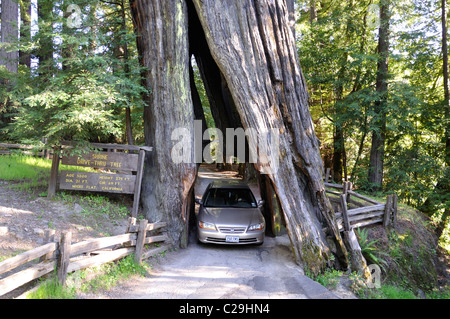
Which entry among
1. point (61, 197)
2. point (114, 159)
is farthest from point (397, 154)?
point (61, 197)

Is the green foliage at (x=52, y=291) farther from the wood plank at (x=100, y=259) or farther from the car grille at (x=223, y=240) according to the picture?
the car grille at (x=223, y=240)

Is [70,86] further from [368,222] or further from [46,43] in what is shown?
[368,222]

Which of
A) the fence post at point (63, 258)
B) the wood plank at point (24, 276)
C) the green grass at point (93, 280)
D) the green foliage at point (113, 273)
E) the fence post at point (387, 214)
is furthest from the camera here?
the fence post at point (387, 214)

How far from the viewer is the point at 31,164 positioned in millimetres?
11602

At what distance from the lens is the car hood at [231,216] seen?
812 centimetres

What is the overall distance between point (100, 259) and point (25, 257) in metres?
1.65

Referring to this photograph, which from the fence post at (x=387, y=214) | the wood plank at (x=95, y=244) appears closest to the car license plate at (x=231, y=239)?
the wood plank at (x=95, y=244)

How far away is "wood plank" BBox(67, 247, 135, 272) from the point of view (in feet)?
16.2

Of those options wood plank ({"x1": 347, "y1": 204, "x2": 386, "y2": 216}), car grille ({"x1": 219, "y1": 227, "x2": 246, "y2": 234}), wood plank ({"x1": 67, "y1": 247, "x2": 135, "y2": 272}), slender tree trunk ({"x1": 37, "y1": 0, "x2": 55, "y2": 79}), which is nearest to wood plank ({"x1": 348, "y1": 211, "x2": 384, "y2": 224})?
wood plank ({"x1": 347, "y1": 204, "x2": 386, "y2": 216})

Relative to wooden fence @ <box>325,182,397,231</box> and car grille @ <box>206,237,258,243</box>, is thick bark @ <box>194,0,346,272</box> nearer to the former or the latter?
car grille @ <box>206,237,258,243</box>

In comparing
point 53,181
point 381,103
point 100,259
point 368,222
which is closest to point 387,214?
point 368,222

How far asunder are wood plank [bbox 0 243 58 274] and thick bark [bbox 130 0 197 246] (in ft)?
13.3

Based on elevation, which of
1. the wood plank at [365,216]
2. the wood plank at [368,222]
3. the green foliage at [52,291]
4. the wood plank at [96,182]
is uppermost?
the wood plank at [96,182]

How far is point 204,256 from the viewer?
25.5 feet
